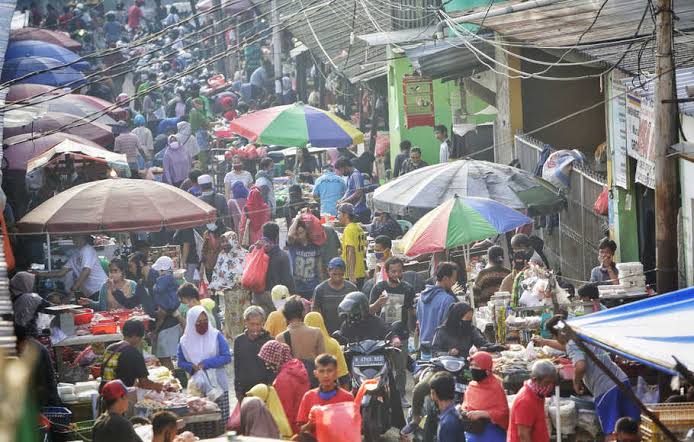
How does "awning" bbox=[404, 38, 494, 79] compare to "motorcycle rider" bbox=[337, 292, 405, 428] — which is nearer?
"motorcycle rider" bbox=[337, 292, 405, 428]

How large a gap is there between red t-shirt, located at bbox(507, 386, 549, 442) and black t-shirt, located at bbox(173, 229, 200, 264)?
817 cm

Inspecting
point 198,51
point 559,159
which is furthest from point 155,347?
point 198,51

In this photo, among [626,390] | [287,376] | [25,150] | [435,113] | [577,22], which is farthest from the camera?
[435,113]

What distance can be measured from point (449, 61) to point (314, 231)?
5.82 meters

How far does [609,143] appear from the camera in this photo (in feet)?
46.8

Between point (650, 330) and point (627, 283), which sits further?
point (627, 283)

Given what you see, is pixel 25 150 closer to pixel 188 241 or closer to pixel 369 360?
pixel 188 241

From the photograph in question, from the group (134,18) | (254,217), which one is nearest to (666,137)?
(254,217)

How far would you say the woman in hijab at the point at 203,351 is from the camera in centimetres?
959

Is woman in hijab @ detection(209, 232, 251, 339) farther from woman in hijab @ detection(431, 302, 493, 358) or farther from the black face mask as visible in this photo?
the black face mask

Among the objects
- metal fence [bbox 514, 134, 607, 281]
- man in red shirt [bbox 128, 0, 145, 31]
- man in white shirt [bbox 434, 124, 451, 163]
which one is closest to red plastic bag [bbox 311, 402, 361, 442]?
metal fence [bbox 514, 134, 607, 281]

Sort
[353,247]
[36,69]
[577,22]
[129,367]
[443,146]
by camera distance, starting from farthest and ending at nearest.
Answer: [36,69] < [443,146] < [577,22] < [353,247] < [129,367]

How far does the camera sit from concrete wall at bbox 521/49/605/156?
18.6 metres

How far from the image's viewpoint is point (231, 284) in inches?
520
